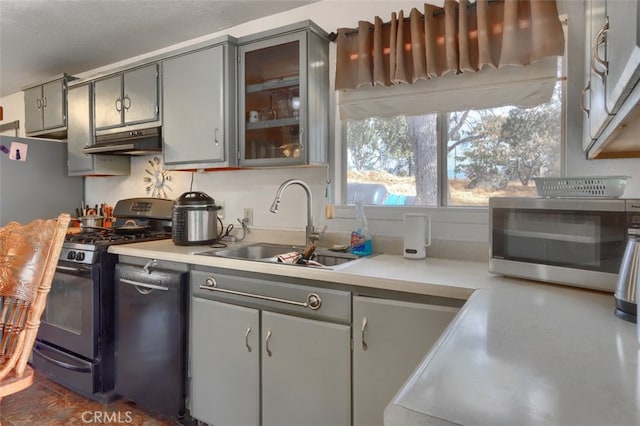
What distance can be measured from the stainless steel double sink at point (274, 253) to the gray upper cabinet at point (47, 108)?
216 cm

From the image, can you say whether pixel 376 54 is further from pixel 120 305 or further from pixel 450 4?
pixel 120 305

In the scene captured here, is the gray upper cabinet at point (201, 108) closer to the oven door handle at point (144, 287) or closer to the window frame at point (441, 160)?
the window frame at point (441, 160)

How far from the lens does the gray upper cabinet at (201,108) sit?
2.17 metres

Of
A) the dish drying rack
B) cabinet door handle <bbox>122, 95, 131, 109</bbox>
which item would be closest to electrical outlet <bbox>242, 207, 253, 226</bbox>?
cabinet door handle <bbox>122, 95, 131, 109</bbox>

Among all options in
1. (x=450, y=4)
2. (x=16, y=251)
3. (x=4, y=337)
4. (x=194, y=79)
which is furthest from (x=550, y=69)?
(x=4, y=337)

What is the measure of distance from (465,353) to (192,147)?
80.2 inches

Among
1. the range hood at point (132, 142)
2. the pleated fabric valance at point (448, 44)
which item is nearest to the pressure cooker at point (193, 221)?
the range hood at point (132, 142)

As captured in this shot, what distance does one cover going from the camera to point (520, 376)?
0.63 meters

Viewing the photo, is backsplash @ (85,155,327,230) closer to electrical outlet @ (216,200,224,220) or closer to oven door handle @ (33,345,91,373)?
electrical outlet @ (216,200,224,220)

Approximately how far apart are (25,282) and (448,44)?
6.38 feet

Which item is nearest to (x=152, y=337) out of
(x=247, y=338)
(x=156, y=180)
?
(x=247, y=338)

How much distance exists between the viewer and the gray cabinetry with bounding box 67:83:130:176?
2900mm

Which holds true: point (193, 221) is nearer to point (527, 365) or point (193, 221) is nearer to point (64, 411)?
point (64, 411)

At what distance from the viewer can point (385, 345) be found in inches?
55.3
